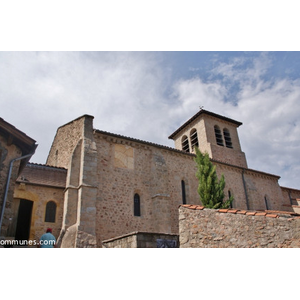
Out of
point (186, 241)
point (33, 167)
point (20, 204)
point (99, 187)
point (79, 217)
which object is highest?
point (33, 167)

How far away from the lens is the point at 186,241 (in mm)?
6488

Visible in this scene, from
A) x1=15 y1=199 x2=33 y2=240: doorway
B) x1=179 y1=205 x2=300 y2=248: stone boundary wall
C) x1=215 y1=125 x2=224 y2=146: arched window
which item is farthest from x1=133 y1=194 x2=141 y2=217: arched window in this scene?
x1=215 y1=125 x2=224 y2=146: arched window

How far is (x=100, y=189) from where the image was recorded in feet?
42.3

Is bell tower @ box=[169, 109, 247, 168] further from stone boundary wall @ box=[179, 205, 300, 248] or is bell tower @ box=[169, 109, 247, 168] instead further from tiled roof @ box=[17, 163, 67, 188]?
stone boundary wall @ box=[179, 205, 300, 248]

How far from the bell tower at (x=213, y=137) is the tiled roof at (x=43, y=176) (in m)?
14.2

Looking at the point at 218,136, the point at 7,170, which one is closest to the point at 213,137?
the point at 218,136

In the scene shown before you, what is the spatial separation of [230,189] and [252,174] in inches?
135

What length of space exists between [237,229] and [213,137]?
19.1 metres

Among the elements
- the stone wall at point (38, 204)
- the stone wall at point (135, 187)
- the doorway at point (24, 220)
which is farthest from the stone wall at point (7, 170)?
the stone wall at point (135, 187)

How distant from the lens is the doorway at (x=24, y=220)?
11.5 meters

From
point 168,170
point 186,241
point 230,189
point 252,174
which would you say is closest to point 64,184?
point 168,170

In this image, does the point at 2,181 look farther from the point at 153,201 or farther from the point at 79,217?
the point at 153,201

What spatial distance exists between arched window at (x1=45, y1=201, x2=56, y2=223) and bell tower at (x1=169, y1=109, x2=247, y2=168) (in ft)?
48.9

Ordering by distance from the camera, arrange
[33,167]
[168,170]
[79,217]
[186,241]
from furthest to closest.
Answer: [168,170], [33,167], [79,217], [186,241]
